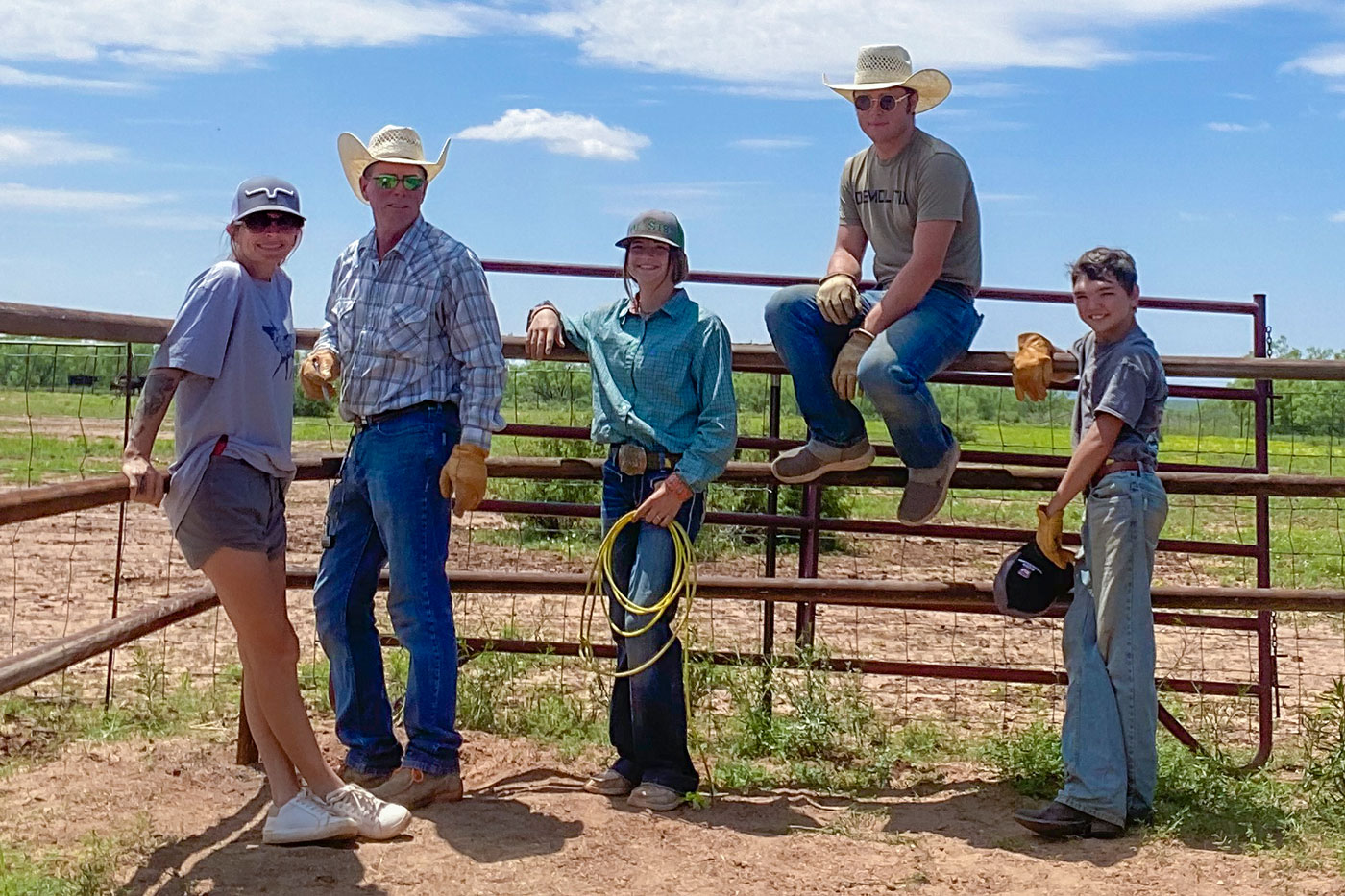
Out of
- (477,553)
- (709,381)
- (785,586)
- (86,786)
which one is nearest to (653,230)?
(709,381)

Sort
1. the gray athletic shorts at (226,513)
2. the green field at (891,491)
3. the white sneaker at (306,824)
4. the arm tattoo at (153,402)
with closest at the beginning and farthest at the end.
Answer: the arm tattoo at (153,402) → the gray athletic shorts at (226,513) → the white sneaker at (306,824) → the green field at (891,491)

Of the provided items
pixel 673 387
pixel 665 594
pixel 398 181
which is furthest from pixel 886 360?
pixel 398 181

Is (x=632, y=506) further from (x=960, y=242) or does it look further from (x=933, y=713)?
(x=933, y=713)

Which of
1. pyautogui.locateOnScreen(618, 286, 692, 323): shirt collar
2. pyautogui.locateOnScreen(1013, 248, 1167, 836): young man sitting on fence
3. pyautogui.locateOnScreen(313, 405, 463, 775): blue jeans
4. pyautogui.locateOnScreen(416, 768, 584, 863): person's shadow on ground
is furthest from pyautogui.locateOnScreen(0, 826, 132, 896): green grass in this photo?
pyautogui.locateOnScreen(1013, 248, 1167, 836): young man sitting on fence

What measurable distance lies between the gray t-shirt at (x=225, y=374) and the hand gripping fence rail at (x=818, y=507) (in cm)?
33

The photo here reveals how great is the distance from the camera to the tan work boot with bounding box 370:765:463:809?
4.84m

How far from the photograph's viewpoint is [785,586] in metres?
5.45

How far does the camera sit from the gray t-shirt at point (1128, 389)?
470cm

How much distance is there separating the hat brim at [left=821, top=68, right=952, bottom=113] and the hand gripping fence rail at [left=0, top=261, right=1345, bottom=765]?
37.3 inches

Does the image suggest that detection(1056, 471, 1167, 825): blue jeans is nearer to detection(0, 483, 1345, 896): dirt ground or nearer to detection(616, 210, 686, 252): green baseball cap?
detection(0, 483, 1345, 896): dirt ground

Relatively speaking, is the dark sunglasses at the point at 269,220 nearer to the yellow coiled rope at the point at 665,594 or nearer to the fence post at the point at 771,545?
the yellow coiled rope at the point at 665,594

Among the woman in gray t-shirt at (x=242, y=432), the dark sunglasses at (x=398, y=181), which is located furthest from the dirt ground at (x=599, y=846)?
the dark sunglasses at (x=398, y=181)

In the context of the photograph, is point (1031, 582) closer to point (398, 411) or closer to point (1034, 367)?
point (1034, 367)

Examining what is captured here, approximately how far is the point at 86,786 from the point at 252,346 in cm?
201
